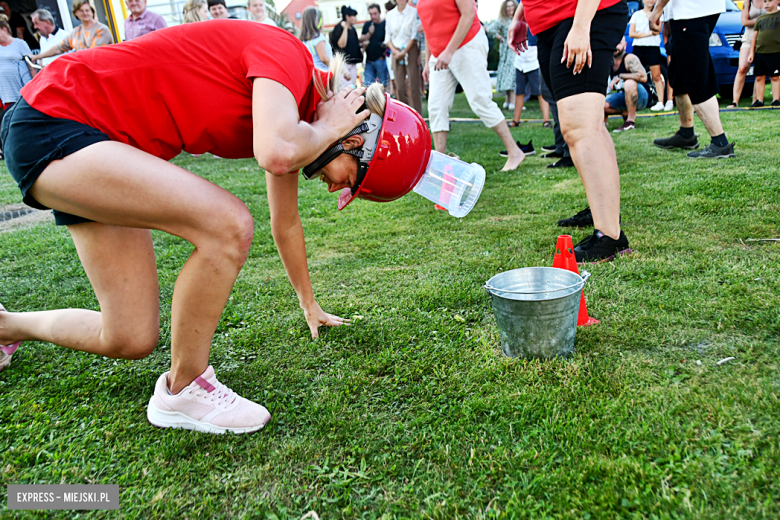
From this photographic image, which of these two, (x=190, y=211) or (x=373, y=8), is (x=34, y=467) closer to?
(x=190, y=211)

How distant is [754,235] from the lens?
3080 mm

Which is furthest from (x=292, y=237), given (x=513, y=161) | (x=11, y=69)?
(x=11, y=69)

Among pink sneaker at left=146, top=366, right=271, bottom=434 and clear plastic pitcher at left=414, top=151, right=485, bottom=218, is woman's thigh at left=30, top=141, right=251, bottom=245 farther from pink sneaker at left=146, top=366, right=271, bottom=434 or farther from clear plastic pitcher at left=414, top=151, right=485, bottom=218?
clear plastic pitcher at left=414, top=151, right=485, bottom=218

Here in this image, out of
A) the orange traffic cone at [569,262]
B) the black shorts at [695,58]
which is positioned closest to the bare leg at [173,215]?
→ the orange traffic cone at [569,262]

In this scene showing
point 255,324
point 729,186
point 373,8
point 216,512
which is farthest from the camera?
point 373,8

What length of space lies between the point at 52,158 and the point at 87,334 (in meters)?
0.67

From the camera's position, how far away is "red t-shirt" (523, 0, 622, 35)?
116 inches

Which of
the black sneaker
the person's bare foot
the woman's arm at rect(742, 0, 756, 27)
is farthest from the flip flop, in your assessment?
the woman's arm at rect(742, 0, 756, 27)

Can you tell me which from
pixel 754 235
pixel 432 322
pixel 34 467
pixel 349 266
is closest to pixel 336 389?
pixel 432 322

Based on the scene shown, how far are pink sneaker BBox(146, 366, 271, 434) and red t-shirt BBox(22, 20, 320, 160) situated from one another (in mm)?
855

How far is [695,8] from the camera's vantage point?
15.2ft

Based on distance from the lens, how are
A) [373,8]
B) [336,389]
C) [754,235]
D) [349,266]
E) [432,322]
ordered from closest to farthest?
[336,389] < [432,322] < [754,235] < [349,266] < [373,8]

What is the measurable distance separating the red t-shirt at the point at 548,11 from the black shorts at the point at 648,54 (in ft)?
24.4

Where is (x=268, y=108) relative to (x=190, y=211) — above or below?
above
